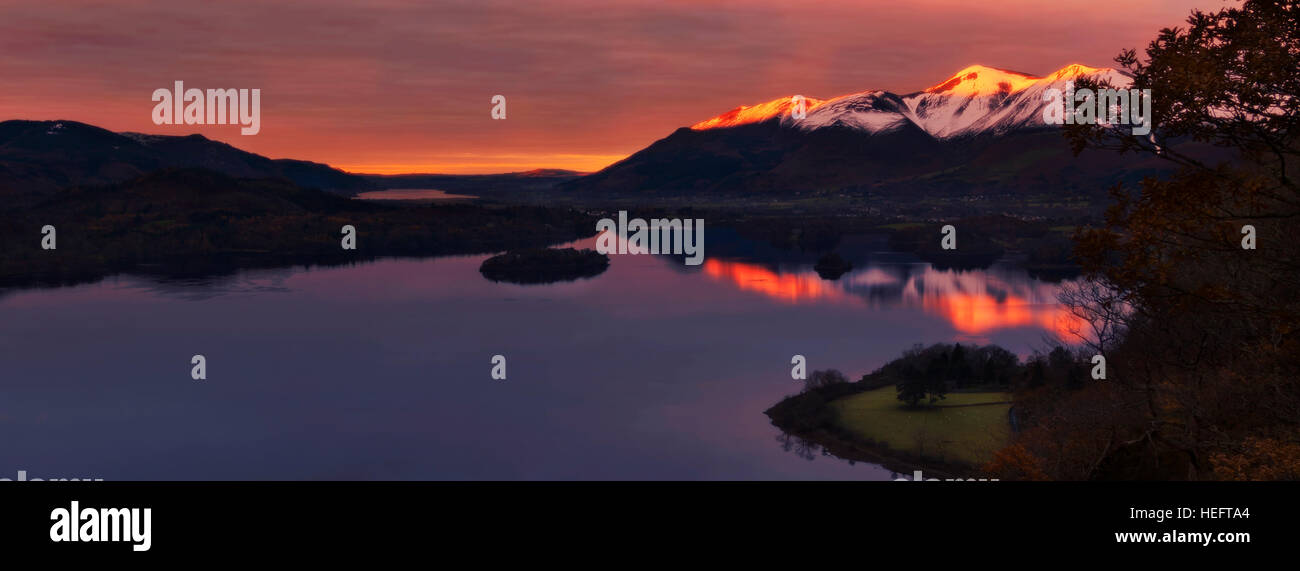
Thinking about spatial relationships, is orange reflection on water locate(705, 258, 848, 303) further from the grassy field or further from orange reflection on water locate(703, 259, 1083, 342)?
the grassy field

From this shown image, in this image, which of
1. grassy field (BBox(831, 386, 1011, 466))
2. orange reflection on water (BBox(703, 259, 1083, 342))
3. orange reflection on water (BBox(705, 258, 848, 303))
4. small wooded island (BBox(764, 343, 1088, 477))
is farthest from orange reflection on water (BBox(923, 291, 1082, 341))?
grassy field (BBox(831, 386, 1011, 466))

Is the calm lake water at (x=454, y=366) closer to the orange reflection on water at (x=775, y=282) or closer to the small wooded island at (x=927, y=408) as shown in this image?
the orange reflection on water at (x=775, y=282)

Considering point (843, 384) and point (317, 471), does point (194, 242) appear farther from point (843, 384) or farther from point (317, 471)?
point (843, 384)

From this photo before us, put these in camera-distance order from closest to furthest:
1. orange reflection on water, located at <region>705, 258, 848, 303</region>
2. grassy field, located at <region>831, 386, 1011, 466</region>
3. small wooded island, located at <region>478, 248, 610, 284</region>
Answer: grassy field, located at <region>831, 386, 1011, 466</region> < orange reflection on water, located at <region>705, 258, 848, 303</region> < small wooded island, located at <region>478, 248, 610, 284</region>

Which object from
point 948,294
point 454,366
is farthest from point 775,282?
point 454,366

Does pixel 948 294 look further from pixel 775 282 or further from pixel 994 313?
pixel 775 282

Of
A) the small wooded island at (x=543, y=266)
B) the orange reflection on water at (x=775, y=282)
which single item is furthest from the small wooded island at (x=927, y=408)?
the small wooded island at (x=543, y=266)
